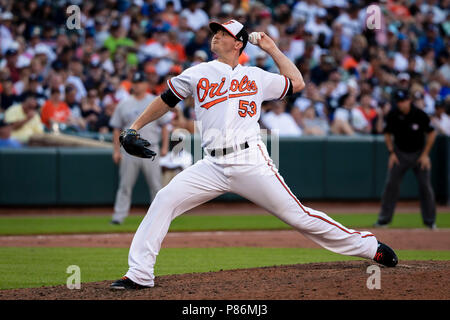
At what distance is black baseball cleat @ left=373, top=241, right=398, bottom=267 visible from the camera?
608 centimetres

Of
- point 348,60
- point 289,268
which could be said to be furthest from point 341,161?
point 289,268

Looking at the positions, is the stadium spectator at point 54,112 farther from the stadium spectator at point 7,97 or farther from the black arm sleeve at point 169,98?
the black arm sleeve at point 169,98

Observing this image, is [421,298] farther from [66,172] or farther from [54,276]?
[66,172]

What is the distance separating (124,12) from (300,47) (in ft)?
13.7

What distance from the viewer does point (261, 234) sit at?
1055cm

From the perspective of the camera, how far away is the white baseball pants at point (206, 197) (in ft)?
18.1

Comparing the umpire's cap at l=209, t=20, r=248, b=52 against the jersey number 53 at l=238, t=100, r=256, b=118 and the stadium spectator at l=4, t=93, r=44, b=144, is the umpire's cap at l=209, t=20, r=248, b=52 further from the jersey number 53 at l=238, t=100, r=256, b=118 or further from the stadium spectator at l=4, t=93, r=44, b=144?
the stadium spectator at l=4, t=93, r=44, b=144

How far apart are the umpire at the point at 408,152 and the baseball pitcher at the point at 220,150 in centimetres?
564

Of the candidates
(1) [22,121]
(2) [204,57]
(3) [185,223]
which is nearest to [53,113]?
(1) [22,121]

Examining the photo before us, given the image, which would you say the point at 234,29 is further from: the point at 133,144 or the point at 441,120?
the point at 441,120

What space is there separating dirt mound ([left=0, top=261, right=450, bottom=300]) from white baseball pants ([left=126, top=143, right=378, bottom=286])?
275mm

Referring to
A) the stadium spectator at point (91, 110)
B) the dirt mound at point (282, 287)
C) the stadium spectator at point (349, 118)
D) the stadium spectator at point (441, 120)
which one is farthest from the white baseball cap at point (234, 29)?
the stadium spectator at point (441, 120)

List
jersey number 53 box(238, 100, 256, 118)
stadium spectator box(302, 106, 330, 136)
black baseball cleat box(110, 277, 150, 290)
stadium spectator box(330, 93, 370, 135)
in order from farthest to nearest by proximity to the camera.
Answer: stadium spectator box(330, 93, 370, 135) → stadium spectator box(302, 106, 330, 136) → jersey number 53 box(238, 100, 256, 118) → black baseball cleat box(110, 277, 150, 290)

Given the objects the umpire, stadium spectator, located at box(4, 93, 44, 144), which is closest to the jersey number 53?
the umpire
